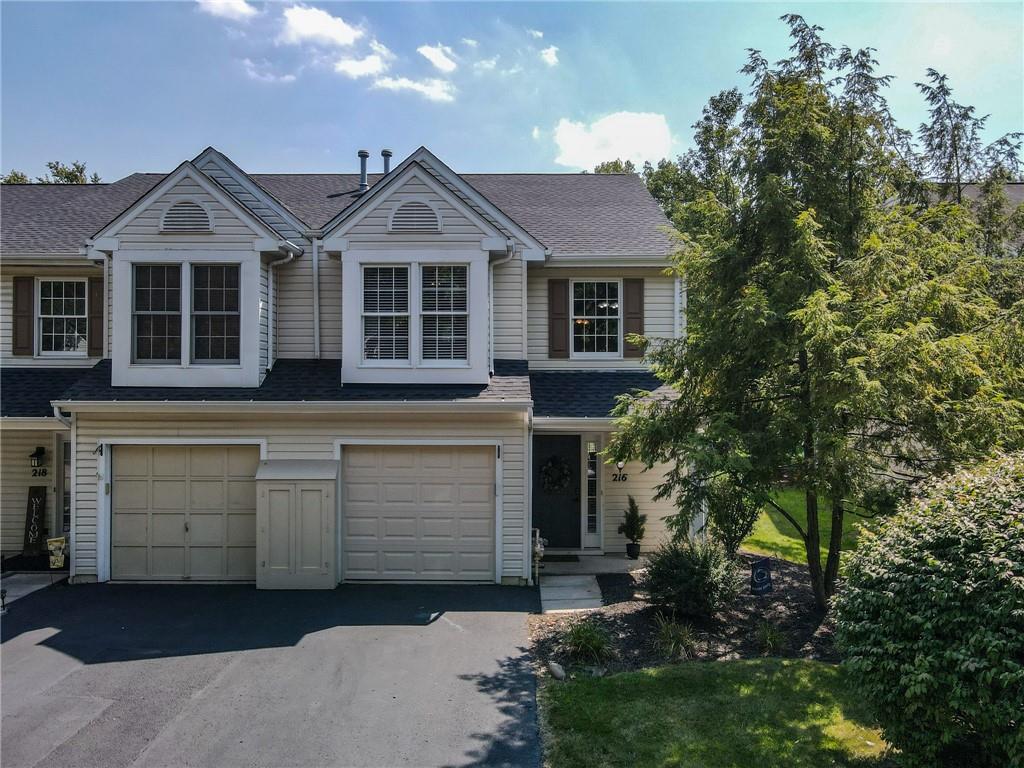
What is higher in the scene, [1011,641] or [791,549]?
[1011,641]

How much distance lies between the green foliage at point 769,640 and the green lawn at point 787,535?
3.96 meters

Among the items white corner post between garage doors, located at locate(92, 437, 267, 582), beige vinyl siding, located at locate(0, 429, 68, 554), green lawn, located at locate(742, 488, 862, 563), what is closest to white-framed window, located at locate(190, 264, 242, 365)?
white corner post between garage doors, located at locate(92, 437, 267, 582)

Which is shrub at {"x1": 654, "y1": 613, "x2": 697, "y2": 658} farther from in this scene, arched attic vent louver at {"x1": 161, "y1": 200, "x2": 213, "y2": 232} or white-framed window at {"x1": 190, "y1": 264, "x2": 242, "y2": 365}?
→ arched attic vent louver at {"x1": 161, "y1": 200, "x2": 213, "y2": 232}

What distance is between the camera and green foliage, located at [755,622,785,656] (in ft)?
24.1

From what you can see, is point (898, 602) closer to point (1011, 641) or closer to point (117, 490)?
point (1011, 641)

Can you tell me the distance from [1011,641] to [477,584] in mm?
7375

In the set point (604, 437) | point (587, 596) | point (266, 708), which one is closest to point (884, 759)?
point (587, 596)

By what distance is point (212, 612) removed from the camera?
28.9 feet

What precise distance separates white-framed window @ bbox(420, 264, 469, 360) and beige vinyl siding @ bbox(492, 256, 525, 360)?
1078 millimetres

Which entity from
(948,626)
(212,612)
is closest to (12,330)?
(212,612)

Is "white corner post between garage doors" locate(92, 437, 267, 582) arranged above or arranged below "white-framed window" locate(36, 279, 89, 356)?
below

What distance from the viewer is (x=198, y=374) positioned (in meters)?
10.2

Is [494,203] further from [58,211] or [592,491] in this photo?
[58,211]

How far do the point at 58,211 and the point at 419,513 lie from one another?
431 inches
